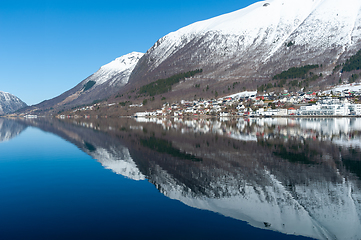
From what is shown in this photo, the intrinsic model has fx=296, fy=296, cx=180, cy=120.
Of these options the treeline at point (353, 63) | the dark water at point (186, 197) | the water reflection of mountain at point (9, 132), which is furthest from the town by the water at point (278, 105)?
the dark water at point (186, 197)

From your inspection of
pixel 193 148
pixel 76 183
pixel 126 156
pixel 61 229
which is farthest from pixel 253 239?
pixel 193 148

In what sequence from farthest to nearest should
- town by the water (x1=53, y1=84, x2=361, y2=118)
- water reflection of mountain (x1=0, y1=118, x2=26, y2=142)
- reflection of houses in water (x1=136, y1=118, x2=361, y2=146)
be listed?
town by the water (x1=53, y1=84, x2=361, y2=118), water reflection of mountain (x1=0, y1=118, x2=26, y2=142), reflection of houses in water (x1=136, y1=118, x2=361, y2=146)

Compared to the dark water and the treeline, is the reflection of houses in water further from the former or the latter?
the treeline

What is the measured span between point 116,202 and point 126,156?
1618cm

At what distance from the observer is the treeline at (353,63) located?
185875mm

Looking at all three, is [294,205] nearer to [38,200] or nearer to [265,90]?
[38,200]

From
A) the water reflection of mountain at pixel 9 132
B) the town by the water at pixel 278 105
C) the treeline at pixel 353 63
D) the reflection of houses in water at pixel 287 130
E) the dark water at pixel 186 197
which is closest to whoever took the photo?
the dark water at pixel 186 197

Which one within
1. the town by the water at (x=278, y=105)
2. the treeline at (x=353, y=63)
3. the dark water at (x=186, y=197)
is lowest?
the town by the water at (x=278, y=105)

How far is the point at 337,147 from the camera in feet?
111

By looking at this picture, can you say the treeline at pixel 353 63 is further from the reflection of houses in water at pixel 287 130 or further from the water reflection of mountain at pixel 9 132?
the water reflection of mountain at pixel 9 132

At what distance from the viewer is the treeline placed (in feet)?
610

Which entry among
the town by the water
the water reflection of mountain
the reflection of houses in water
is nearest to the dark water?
the reflection of houses in water

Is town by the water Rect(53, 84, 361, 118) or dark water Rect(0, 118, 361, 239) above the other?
dark water Rect(0, 118, 361, 239)

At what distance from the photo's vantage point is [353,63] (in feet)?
622
